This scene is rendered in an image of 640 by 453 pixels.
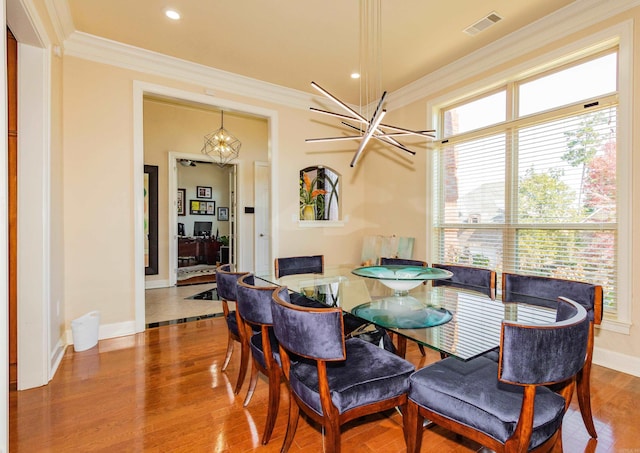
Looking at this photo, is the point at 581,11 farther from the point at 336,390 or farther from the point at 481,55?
the point at 336,390

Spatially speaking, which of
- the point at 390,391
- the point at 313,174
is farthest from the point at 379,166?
the point at 390,391

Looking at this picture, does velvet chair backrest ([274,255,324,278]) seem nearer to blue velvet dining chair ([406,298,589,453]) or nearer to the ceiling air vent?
blue velvet dining chair ([406,298,589,453])

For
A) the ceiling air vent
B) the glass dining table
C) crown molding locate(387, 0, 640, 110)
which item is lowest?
the glass dining table

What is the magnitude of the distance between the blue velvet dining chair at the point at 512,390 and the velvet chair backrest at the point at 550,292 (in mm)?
460

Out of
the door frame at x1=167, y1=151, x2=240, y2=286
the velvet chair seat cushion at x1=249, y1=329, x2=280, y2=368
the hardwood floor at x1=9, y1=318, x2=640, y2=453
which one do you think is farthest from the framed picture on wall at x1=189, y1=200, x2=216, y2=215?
the velvet chair seat cushion at x1=249, y1=329, x2=280, y2=368

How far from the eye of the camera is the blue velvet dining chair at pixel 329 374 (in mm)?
1306

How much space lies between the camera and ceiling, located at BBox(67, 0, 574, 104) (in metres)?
2.69

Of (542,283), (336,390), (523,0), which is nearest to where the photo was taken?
(336,390)

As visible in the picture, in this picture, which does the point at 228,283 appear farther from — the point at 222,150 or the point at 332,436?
the point at 222,150

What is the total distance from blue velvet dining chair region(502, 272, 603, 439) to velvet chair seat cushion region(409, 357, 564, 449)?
51cm

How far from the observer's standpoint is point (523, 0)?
8.55ft

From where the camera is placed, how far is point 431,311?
1.81 m

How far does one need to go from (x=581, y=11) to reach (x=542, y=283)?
2366 mm

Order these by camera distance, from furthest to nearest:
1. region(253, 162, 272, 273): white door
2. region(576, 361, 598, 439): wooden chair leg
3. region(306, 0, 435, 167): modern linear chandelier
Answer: region(253, 162, 272, 273): white door < region(306, 0, 435, 167): modern linear chandelier < region(576, 361, 598, 439): wooden chair leg
